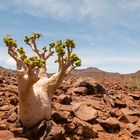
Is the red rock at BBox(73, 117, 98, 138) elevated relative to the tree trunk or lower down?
lower down

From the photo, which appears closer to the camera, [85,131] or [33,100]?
[33,100]

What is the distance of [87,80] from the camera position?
13.7 metres

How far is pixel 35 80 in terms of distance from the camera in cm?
736

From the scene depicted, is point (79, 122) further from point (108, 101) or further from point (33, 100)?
point (108, 101)

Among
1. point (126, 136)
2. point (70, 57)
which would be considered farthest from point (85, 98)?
point (70, 57)

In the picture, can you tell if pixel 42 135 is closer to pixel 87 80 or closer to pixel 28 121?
pixel 28 121

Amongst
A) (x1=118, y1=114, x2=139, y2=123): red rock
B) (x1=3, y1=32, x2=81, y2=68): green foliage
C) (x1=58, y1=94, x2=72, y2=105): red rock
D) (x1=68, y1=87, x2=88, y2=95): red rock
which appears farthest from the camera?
(x1=68, y1=87, x2=88, y2=95): red rock

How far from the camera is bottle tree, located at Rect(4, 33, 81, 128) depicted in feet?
24.0

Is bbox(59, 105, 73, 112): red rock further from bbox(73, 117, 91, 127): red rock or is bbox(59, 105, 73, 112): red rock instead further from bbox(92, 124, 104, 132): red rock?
bbox(92, 124, 104, 132): red rock

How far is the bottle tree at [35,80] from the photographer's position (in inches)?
288

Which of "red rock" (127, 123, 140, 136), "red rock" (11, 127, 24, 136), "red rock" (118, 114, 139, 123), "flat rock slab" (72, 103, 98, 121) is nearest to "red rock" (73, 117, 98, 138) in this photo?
"flat rock slab" (72, 103, 98, 121)

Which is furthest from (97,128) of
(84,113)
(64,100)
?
(64,100)

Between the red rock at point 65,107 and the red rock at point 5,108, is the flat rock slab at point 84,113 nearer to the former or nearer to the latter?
the red rock at point 65,107

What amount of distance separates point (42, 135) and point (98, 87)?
20.6ft
